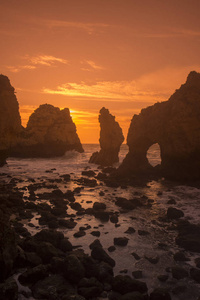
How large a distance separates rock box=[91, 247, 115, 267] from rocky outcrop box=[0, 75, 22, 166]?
15685mm

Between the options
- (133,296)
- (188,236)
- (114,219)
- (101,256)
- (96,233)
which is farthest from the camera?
(114,219)

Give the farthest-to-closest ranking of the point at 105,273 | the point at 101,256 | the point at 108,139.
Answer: the point at 108,139 < the point at 101,256 < the point at 105,273

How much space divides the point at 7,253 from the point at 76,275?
8.52ft

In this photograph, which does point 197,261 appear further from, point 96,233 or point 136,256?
point 96,233

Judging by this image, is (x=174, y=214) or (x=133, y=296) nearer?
(x=133, y=296)

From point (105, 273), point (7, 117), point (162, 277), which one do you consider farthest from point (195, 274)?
point (7, 117)

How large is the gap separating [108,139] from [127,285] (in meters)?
45.5

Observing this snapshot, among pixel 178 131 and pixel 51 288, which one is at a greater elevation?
pixel 178 131

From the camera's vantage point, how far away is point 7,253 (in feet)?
26.2

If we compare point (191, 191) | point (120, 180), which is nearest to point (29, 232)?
point (191, 191)

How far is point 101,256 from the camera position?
9469 millimetres

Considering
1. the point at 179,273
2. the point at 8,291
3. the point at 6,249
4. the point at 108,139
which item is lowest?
the point at 179,273

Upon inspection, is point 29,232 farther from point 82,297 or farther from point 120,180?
point 120,180

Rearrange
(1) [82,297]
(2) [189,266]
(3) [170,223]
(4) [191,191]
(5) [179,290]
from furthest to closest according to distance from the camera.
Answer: (4) [191,191] → (3) [170,223] → (2) [189,266] → (5) [179,290] → (1) [82,297]
